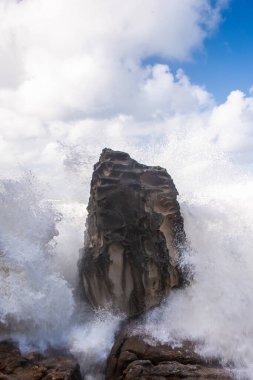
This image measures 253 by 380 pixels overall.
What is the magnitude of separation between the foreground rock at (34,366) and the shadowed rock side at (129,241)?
2518mm

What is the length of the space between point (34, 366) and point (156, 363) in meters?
2.77

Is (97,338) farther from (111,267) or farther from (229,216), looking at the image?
(229,216)

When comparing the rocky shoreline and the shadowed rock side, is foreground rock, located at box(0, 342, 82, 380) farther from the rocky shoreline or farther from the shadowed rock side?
the shadowed rock side

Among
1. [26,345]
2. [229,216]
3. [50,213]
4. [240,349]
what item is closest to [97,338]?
[26,345]

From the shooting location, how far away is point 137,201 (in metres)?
12.2

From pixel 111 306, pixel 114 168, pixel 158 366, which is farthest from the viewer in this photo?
pixel 114 168

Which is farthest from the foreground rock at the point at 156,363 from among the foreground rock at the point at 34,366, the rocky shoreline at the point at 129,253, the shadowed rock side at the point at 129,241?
the shadowed rock side at the point at 129,241

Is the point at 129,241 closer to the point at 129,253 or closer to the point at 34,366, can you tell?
the point at 129,253

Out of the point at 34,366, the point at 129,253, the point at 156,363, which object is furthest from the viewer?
the point at 129,253

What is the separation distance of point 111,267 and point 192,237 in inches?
132

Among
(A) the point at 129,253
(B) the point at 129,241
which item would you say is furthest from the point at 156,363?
(B) the point at 129,241

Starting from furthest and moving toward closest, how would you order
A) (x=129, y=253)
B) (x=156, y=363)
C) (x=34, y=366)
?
1. (x=129, y=253)
2. (x=156, y=363)
3. (x=34, y=366)

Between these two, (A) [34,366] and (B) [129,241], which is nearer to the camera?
(A) [34,366]

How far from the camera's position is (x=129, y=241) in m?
11.7
